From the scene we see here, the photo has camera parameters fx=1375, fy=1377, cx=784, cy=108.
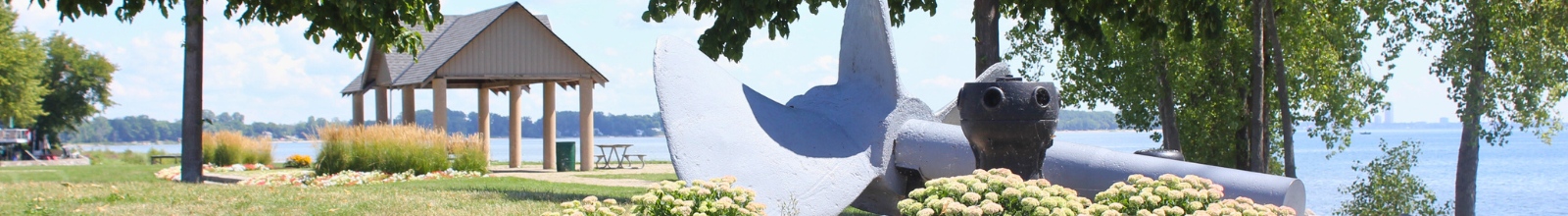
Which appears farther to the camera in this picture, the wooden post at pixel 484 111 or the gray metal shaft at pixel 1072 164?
the wooden post at pixel 484 111

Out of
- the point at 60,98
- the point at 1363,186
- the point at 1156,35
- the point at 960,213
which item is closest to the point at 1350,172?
the point at 1363,186

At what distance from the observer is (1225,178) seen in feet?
26.0

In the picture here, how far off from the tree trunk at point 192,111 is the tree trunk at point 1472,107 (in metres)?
15.7

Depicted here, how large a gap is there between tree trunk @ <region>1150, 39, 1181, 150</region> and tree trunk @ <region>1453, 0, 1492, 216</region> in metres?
3.97

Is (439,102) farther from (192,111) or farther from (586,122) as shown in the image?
(192,111)

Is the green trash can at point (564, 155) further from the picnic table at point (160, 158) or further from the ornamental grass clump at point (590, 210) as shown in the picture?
the ornamental grass clump at point (590, 210)

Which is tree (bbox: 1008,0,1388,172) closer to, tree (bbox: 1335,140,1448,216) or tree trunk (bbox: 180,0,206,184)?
tree (bbox: 1335,140,1448,216)

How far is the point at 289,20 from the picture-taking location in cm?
1221

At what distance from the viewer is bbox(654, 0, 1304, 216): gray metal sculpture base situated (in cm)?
727

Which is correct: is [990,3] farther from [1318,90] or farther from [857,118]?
[1318,90]

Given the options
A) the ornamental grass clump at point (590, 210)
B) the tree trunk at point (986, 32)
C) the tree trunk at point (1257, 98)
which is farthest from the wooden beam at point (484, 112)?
the ornamental grass clump at point (590, 210)

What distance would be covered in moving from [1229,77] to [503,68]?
419 inches

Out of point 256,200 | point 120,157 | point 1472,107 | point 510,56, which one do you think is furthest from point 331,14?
point 120,157

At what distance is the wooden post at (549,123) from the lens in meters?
21.7
